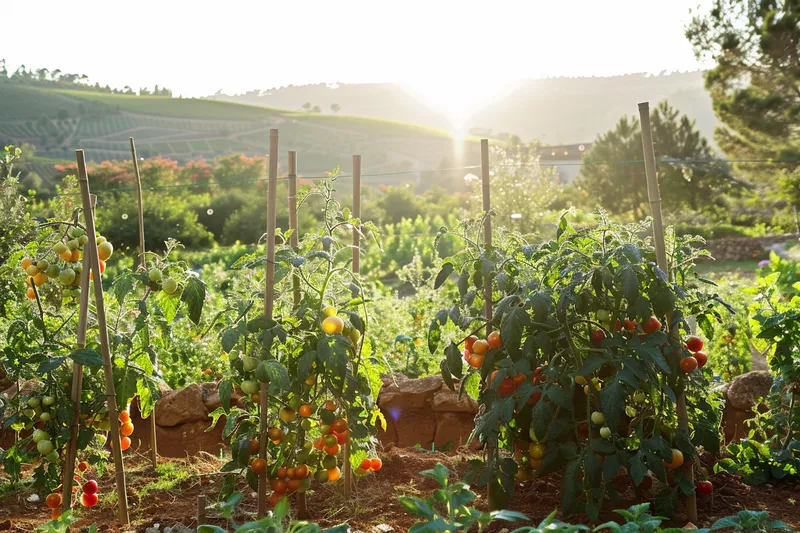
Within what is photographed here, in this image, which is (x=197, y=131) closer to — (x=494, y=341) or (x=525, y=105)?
(x=525, y=105)

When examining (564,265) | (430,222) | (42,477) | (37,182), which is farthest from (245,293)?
(37,182)

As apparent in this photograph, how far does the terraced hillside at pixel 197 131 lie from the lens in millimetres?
50781

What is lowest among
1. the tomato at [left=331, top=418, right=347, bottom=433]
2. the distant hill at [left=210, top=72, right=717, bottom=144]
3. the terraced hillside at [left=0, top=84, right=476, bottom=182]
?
the tomato at [left=331, top=418, right=347, bottom=433]

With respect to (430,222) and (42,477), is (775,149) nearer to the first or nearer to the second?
(430,222)

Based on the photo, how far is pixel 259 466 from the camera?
2.51 metres

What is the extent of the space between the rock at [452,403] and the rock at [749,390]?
130 centimetres

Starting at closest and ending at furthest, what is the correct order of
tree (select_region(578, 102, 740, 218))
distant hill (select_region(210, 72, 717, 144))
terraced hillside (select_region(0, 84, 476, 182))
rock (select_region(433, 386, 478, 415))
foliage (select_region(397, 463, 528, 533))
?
foliage (select_region(397, 463, 528, 533)), rock (select_region(433, 386, 478, 415)), tree (select_region(578, 102, 740, 218)), terraced hillside (select_region(0, 84, 476, 182)), distant hill (select_region(210, 72, 717, 144))

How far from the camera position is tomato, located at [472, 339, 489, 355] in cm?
251

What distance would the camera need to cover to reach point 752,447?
9.62 feet

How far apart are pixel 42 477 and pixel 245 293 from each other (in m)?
0.98

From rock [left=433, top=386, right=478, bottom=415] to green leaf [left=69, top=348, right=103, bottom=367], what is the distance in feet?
6.22

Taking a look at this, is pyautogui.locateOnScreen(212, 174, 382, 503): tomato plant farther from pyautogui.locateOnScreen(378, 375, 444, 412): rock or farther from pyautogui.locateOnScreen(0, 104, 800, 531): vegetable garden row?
pyautogui.locateOnScreen(378, 375, 444, 412): rock

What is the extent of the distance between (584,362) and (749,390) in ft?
5.55

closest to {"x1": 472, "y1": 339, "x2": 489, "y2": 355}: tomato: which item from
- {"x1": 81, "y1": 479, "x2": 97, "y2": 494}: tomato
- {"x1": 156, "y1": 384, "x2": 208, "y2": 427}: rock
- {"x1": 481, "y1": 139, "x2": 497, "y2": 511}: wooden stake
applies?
{"x1": 481, "y1": 139, "x2": 497, "y2": 511}: wooden stake
